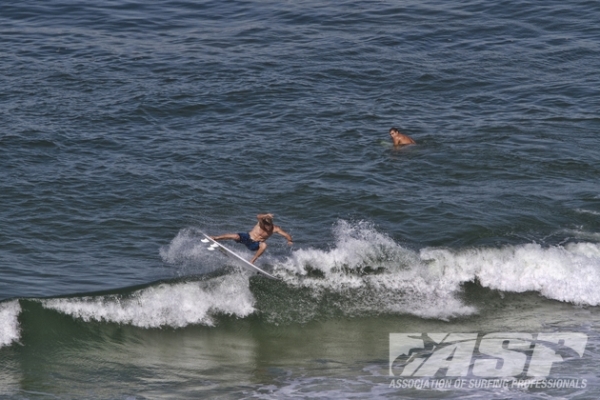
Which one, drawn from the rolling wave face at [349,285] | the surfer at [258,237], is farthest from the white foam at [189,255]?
the surfer at [258,237]

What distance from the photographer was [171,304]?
16156 millimetres

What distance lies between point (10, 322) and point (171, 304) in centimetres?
256

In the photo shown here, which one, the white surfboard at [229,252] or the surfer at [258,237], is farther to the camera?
the surfer at [258,237]

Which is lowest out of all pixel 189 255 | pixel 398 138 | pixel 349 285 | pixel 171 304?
pixel 349 285

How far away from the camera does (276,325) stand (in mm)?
16234

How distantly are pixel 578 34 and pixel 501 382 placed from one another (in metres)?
18.9

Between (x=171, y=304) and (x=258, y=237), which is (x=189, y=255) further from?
(x=171, y=304)

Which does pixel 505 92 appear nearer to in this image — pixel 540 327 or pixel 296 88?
pixel 296 88

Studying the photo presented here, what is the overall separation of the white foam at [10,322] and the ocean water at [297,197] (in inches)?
1.3

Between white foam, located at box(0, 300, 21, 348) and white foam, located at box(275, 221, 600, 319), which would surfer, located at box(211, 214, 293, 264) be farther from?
white foam, located at box(0, 300, 21, 348)

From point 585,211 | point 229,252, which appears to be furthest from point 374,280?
point 585,211

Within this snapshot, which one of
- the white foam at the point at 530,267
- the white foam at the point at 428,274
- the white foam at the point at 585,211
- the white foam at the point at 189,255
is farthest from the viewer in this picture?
the white foam at the point at 585,211

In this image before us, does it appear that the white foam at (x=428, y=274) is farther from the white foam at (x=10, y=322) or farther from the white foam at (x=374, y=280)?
the white foam at (x=10, y=322)

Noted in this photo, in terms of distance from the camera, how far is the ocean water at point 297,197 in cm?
1501
